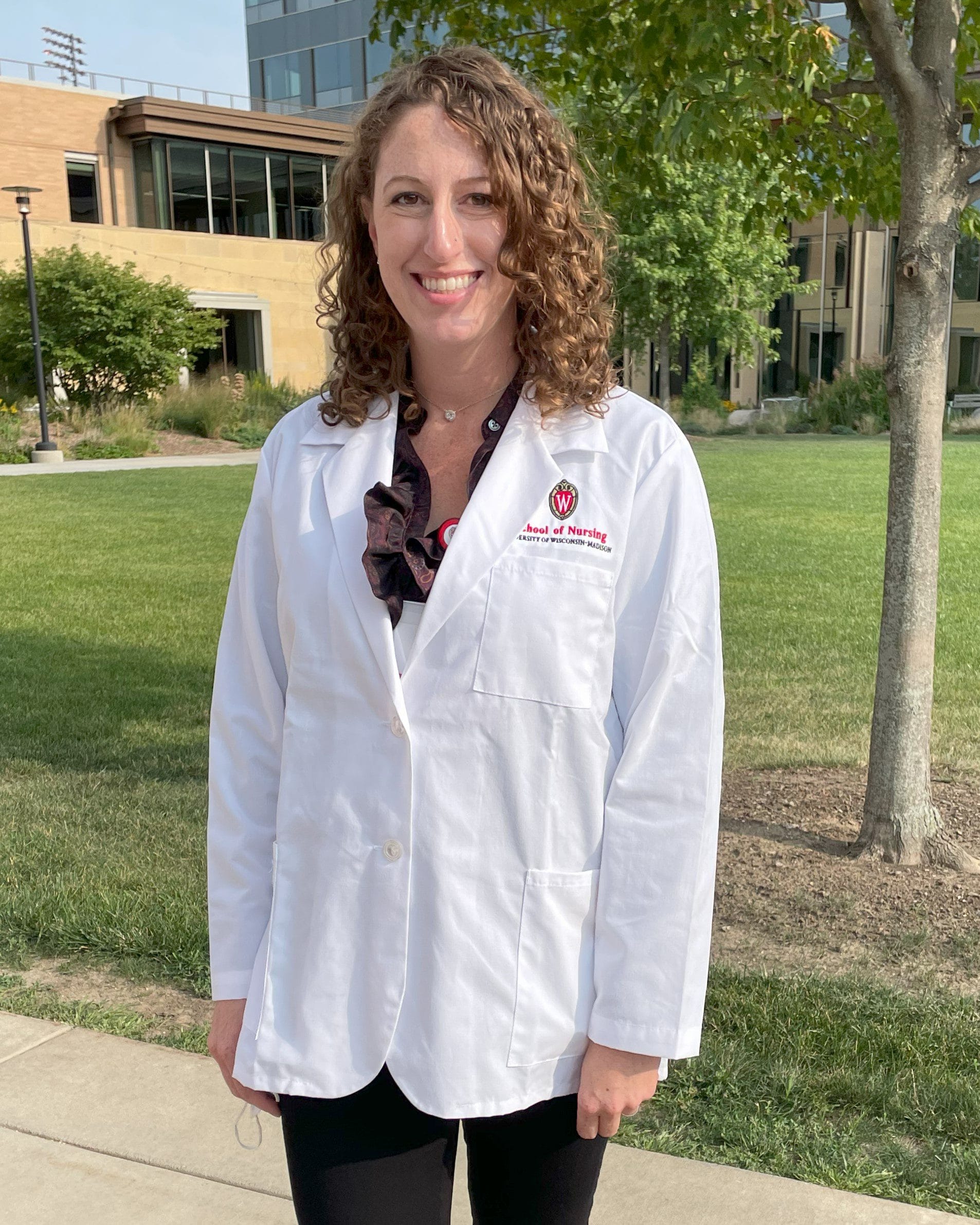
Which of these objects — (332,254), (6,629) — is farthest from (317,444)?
(6,629)

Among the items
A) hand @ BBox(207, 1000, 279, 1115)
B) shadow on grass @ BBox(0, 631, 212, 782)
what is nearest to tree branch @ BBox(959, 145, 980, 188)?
hand @ BBox(207, 1000, 279, 1115)

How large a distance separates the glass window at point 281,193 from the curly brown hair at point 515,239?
4112 cm

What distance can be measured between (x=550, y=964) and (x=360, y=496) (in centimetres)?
A: 72

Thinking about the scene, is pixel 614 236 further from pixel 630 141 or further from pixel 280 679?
pixel 630 141

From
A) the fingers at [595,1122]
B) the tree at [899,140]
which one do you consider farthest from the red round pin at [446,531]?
the tree at [899,140]

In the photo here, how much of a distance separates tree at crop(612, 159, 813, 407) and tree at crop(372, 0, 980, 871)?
26.9m

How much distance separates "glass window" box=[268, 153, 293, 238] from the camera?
40.5 meters

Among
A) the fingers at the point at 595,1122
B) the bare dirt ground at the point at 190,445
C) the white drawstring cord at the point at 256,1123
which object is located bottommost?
the bare dirt ground at the point at 190,445

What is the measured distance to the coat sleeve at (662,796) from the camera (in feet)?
5.57

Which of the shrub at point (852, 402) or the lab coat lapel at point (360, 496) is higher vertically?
the lab coat lapel at point (360, 496)

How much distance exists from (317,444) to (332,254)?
1.59 feet

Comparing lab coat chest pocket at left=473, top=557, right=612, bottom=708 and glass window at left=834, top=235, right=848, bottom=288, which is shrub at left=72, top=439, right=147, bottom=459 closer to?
lab coat chest pocket at left=473, top=557, right=612, bottom=708

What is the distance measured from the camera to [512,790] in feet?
5.65

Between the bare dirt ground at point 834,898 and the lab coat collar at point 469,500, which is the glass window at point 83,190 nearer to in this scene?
the bare dirt ground at point 834,898
